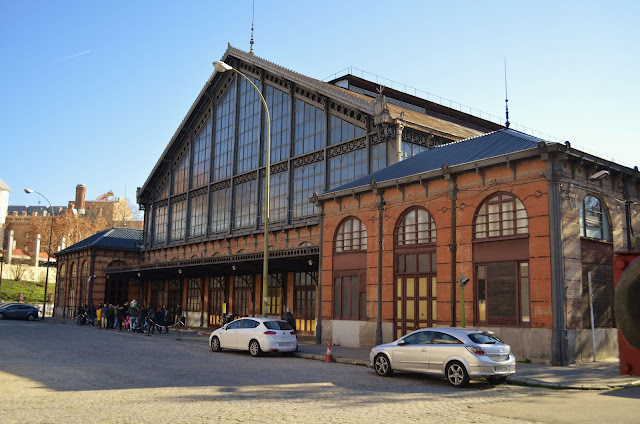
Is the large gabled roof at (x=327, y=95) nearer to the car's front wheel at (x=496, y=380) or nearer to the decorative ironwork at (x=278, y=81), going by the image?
the decorative ironwork at (x=278, y=81)

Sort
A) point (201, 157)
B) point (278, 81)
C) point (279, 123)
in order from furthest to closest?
point (201, 157)
point (278, 81)
point (279, 123)

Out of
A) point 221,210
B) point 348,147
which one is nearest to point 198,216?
point 221,210

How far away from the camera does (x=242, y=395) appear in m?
11.8

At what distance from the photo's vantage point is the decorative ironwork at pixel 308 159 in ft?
121

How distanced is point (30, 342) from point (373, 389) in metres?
18.4

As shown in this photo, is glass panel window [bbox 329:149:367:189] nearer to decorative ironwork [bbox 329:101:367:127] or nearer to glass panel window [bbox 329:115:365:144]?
glass panel window [bbox 329:115:365:144]

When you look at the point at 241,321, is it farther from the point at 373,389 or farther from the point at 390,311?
the point at 373,389

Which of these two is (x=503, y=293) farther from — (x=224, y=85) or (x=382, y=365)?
(x=224, y=85)

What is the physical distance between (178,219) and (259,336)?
3267 centimetres

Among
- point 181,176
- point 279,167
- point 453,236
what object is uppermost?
point 181,176

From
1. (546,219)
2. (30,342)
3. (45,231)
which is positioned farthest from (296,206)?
(45,231)

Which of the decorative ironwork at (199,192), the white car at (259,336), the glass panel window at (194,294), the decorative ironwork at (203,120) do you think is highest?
the decorative ironwork at (203,120)

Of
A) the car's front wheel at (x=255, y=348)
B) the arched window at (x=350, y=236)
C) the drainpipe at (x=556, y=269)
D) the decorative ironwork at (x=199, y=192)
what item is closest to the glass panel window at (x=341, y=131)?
the arched window at (x=350, y=236)

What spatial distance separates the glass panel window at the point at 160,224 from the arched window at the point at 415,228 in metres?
34.3
